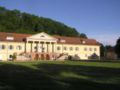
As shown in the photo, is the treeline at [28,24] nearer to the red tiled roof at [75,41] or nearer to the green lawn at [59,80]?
the red tiled roof at [75,41]

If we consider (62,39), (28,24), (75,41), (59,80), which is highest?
(28,24)

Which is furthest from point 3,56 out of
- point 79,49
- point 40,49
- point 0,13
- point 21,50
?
point 0,13

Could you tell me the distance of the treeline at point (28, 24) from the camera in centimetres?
12018

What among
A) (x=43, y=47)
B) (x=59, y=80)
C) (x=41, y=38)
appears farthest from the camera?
(x=43, y=47)

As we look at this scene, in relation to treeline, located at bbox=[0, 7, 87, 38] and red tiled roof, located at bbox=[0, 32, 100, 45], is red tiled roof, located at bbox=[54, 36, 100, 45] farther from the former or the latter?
treeline, located at bbox=[0, 7, 87, 38]

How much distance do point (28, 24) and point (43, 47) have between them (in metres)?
43.3

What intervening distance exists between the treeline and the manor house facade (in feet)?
79.0

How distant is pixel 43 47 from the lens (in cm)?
9394

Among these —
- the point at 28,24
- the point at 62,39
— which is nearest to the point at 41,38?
the point at 62,39

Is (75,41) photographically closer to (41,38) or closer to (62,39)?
(62,39)

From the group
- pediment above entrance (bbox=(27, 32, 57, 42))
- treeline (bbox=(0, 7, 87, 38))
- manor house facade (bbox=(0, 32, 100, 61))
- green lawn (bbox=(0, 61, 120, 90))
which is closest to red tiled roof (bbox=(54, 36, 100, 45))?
manor house facade (bbox=(0, 32, 100, 61))

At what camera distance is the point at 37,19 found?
13900cm

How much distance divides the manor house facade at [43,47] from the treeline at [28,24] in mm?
24075

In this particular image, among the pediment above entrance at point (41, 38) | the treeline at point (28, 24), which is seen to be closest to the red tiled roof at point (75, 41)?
the pediment above entrance at point (41, 38)
